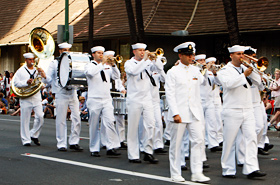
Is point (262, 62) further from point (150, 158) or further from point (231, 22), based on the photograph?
point (231, 22)

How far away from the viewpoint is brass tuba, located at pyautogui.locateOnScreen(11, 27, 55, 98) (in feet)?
48.4

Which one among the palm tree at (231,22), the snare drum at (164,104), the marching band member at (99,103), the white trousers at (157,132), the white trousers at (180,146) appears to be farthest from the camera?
the palm tree at (231,22)

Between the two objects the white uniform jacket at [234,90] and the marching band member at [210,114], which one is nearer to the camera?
the white uniform jacket at [234,90]

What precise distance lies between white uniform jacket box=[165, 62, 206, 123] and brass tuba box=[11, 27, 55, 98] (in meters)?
5.06

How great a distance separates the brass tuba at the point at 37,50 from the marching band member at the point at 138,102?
10.3 feet

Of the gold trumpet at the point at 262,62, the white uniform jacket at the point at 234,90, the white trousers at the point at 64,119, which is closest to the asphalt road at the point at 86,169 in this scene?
the white trousers at the point at 64,119

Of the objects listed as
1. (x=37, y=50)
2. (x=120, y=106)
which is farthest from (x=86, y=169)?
(x=37, y=50)

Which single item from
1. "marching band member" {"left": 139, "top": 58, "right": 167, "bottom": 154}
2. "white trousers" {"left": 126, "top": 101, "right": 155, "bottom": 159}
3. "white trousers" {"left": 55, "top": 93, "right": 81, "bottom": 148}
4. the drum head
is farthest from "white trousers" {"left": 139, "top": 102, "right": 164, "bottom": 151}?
the drum head

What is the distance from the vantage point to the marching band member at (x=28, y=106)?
1452 cm

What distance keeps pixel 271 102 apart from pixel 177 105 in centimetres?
1064

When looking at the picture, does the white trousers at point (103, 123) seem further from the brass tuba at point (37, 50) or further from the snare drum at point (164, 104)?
the snare drum at point (164, 104)

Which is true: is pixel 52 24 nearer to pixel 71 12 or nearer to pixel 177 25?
pixel 71 12

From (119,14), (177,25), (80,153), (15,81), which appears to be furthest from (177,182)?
(119,14)

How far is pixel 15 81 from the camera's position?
14.9 meters
